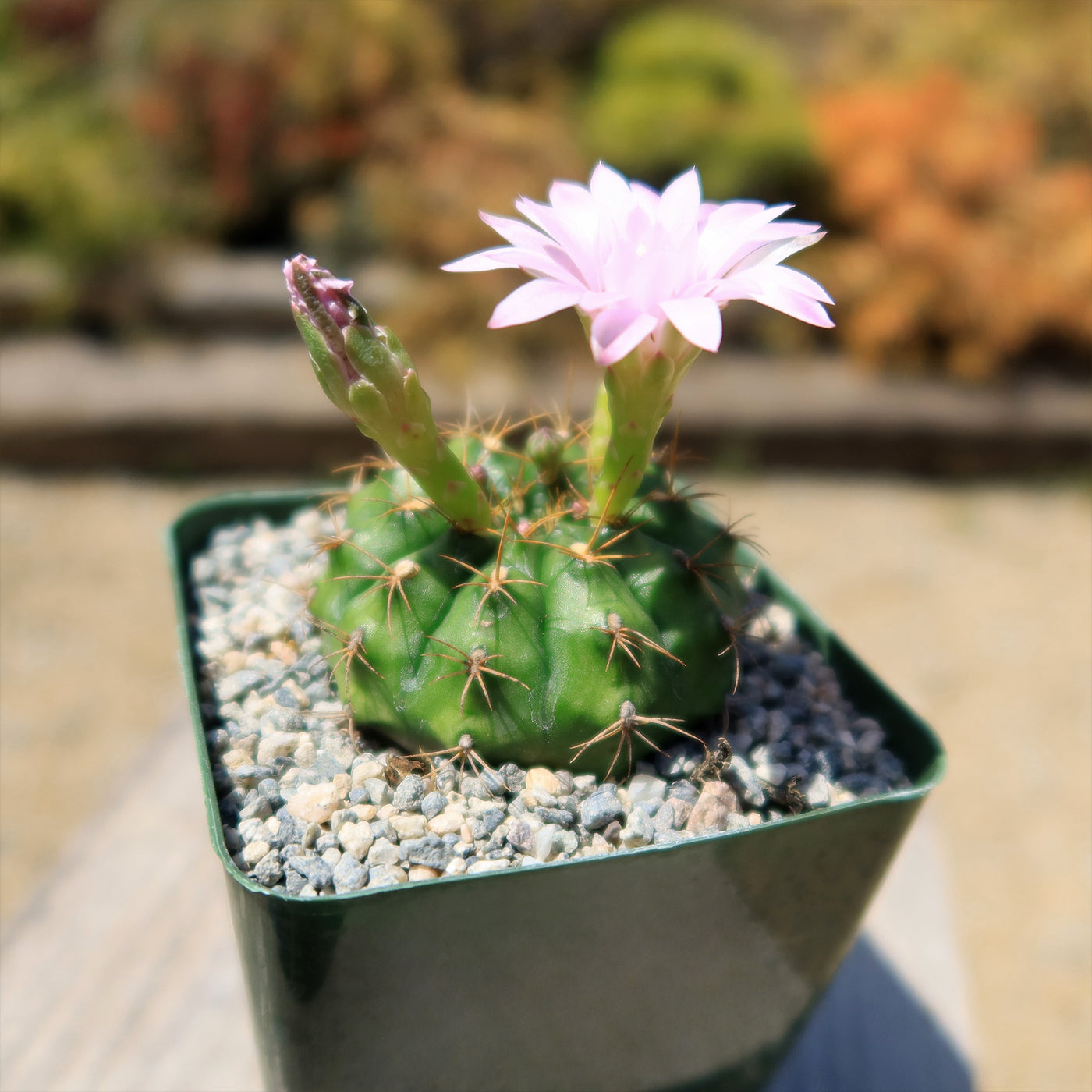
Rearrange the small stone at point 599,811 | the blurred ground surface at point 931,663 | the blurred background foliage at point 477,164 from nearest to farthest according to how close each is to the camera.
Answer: the small stone at point 599,811, the blurred ground surface at point 931,663, the blurred background foliage at point 477,164

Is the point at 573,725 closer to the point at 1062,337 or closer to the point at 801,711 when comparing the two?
the point at 801,711

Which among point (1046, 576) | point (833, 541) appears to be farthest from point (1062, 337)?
point (833, 541)

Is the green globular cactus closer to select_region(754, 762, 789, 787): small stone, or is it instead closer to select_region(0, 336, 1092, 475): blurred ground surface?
select_region(754, 762, 789, 787): small stone

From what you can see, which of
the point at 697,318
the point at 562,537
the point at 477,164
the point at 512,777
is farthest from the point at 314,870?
the point at 477,164

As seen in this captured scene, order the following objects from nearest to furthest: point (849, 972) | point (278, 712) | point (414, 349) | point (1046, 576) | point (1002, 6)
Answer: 1. point (278, 712)
2. point (849, 972)
3. point (1046, 576)
4. point (414, 349)
5. point (1002, 6)

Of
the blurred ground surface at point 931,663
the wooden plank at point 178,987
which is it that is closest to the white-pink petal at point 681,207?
the wooden plank at point 178,987

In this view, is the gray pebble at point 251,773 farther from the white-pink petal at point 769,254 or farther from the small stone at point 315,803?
the white-pink petal at point 769,254

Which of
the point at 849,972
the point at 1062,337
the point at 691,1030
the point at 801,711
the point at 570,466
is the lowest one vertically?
the point at 1062,337

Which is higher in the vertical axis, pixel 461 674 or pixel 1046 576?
pixel 461 674
